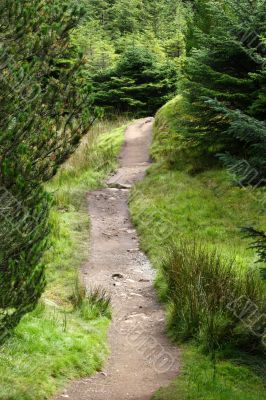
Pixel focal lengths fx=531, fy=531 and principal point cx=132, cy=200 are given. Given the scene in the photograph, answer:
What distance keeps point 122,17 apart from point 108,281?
140 ft

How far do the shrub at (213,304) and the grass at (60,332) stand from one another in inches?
45.0

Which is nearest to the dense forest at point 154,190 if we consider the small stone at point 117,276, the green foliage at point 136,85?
the small stone at point 117,276

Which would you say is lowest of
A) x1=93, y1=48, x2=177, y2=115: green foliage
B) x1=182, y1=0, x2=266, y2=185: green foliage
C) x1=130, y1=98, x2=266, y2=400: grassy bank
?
x1=93, y1=48, x2=177, y2=115: green foliage

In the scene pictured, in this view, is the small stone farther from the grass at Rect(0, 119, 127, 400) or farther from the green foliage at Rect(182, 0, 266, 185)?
the green foliage at Rect(182, 0, 266, 185)

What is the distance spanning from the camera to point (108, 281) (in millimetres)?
9695

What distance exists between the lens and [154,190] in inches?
558

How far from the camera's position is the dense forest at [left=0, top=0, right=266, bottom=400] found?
16.3 ft

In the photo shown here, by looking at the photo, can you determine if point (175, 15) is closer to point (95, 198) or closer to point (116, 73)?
point (116, 73)

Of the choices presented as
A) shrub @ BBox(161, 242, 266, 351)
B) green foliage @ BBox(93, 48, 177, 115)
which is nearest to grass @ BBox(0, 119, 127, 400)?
shrub @ BBox(161, 242, 266, 351)

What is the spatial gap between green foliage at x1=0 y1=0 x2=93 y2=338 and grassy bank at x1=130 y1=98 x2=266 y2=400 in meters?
2.22

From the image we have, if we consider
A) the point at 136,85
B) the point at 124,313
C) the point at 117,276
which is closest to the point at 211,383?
the point at 124,313

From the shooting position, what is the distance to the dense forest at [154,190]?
4961 mm

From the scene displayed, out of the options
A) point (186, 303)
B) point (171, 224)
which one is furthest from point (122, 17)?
point (186, 303)

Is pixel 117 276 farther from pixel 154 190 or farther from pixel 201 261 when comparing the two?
pixel 154 190
